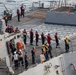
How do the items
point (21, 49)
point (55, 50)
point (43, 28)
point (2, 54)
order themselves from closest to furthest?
1. point (2, 54)
2. point (21, 49)
3. point (55, 50)
4. point (43, 28)

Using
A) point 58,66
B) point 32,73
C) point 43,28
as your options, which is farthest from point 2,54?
point 43,28

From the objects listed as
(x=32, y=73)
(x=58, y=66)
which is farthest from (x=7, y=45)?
(x=58, y=66)

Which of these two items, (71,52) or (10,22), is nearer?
(71,52)

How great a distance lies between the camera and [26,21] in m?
34.2

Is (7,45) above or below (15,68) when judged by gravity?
above

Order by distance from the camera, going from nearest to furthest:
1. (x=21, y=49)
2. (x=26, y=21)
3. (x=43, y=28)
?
(x=21, y=49)
(x=43, y=28)
(x=26, y=21)

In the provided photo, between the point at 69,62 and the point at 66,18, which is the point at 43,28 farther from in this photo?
the point at 69,62

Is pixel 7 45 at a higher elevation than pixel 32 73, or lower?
higher

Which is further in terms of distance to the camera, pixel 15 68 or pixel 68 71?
pixel 68 71

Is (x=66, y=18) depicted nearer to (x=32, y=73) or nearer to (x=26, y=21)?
(x=26, y=21)

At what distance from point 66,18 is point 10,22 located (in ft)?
17.0

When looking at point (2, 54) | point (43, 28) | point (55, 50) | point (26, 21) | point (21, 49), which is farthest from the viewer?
point (26, 21)

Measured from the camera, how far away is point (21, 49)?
22.3 metres

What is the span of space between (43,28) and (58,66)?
945cm
